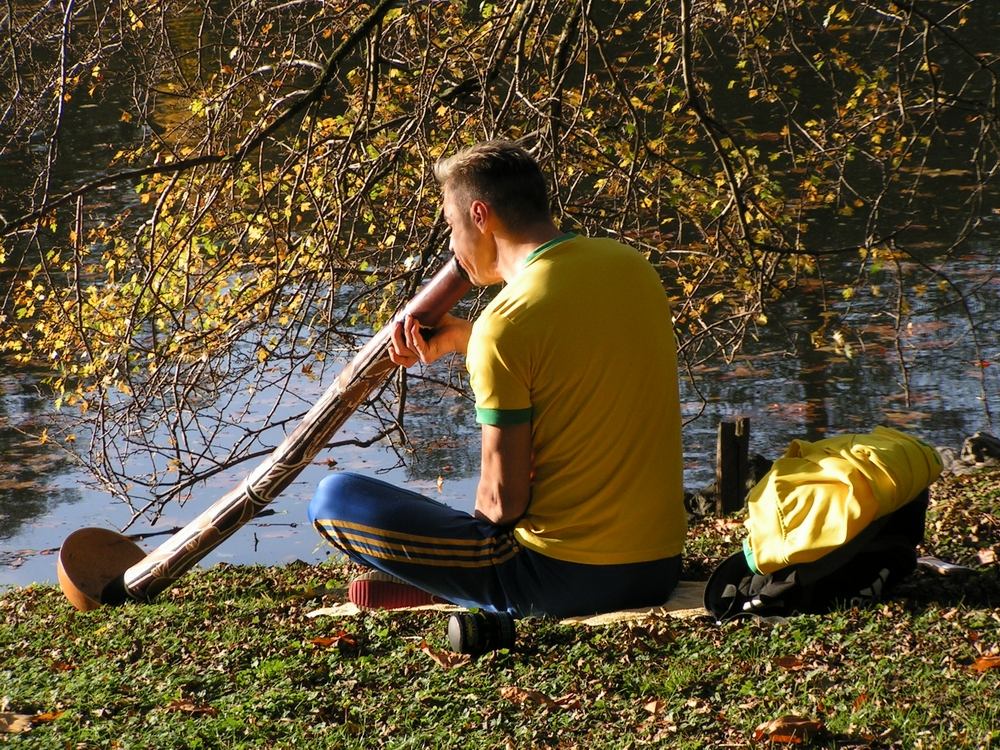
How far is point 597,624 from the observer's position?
14.2 ft

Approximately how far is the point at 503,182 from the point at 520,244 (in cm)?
22

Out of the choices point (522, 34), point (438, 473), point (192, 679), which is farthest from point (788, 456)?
point (438, 473)

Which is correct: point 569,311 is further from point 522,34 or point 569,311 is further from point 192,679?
point 522,34

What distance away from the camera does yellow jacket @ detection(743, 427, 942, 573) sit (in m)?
3.95

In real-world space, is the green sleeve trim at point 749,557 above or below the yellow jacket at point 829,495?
below

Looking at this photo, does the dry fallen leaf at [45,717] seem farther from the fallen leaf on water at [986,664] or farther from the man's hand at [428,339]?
the fallen leaf on water at [986,664]

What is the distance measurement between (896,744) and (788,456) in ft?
4.13

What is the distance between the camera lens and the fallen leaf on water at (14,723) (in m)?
4.11

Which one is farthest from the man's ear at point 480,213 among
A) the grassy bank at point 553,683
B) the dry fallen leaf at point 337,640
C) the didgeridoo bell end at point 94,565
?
the didgeridoo bell end at point 94,565

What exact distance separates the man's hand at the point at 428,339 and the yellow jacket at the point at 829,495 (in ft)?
4.32

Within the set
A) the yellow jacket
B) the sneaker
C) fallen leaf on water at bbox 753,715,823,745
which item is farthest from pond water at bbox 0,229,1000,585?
fallen leaf on water at bbox 753,715,823,745

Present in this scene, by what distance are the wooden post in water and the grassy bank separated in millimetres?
2183

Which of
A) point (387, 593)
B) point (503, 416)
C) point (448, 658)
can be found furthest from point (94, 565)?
point (503, 416)

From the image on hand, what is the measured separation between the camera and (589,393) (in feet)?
13.8
